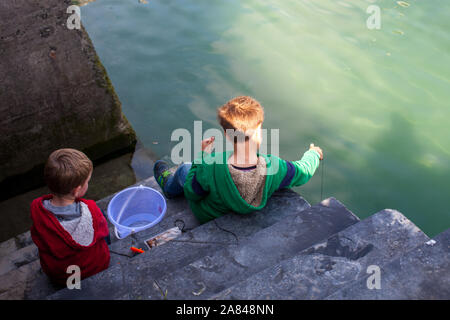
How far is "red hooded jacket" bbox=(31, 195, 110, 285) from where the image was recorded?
2.18 meters

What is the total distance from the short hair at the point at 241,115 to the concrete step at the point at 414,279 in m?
1.01

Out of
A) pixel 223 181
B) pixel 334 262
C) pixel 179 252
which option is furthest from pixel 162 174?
pixel 334 262

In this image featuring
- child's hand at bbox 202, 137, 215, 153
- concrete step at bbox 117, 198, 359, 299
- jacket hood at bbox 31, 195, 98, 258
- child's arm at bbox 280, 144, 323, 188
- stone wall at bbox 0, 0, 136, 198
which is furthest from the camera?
stone wall at bbox 0, 0, 136, 198

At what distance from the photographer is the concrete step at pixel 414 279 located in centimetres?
172

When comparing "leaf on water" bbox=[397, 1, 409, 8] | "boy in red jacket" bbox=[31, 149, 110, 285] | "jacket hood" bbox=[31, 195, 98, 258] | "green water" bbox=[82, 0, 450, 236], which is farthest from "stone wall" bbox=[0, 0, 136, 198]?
"leaf on water" bbox=[397, 1, 409, 8]

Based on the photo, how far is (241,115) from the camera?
7.58ft

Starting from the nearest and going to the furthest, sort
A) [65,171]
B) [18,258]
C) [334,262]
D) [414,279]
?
[414,279] < [334,262] < [65,171] < [18,258]

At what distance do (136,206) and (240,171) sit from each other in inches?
62.6

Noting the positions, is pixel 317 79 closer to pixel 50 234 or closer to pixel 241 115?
pixel 241 115

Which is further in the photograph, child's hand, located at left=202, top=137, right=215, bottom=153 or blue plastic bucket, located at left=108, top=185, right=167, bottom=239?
blue plastic bucket, located at left=108, top=185, right=167, bottom=239

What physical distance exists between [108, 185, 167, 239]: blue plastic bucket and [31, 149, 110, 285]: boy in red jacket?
98cm

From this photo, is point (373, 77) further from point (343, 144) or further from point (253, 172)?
point (253, 172)

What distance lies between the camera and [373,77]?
18.3 ft

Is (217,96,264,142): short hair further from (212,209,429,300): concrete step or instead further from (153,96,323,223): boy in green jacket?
(212,209,429,300): concrete step
